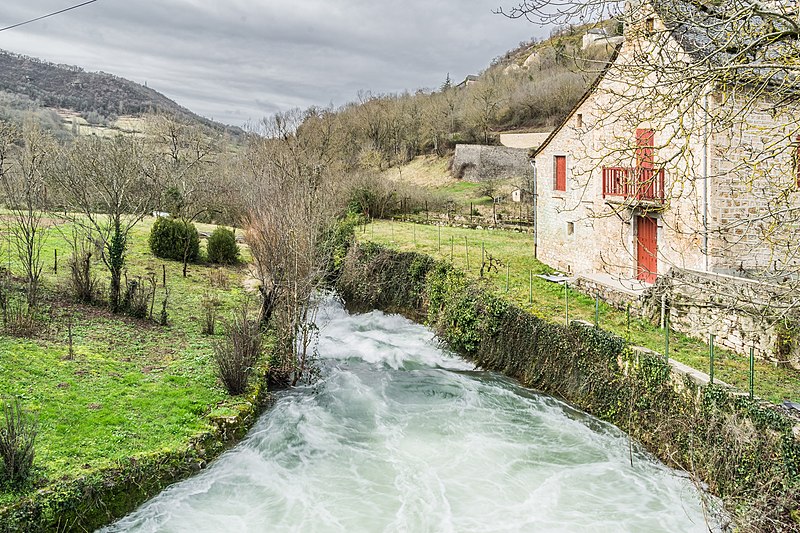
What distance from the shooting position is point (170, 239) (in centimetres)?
2120

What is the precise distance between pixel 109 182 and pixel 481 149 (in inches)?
1685

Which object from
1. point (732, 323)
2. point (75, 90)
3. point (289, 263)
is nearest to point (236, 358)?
point (289, 263)

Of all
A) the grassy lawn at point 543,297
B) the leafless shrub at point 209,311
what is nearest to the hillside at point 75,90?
the grassy lawn at point 543,297

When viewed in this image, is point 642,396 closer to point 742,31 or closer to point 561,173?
point 742,31

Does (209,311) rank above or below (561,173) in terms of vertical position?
below

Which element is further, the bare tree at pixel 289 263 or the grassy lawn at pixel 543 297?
the bare tree at pixel 289 263

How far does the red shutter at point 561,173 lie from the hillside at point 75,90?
58990 millimetres

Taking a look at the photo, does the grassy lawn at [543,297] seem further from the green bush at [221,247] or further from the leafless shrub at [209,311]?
the leafless shrub at [209,311]

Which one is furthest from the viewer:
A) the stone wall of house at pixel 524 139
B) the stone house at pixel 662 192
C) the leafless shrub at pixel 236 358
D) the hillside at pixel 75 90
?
the hillside at pixel 75 90

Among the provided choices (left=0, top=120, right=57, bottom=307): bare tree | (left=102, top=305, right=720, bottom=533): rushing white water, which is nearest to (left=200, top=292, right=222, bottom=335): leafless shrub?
(left=102, top=305, right=720, bottom=533): rushing white water

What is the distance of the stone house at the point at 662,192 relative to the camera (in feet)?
24.1

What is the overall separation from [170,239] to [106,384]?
12.5 m

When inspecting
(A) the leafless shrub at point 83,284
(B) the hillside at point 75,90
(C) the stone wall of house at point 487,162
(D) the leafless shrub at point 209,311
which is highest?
(B) the hillside at point 75,90

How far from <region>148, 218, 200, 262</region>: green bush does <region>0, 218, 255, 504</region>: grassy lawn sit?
19.9 feet
